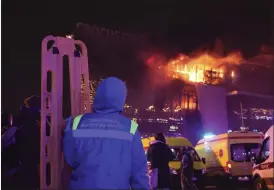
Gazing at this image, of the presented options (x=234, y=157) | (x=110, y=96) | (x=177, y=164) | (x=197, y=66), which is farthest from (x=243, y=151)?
(x=197, y=66)

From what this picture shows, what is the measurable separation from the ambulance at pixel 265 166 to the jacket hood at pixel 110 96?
534 centimetres

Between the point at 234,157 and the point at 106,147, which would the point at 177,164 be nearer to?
the point at 234,157

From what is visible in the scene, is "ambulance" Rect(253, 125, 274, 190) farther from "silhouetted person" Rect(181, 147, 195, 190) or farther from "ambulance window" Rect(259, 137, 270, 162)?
"silhouetted person" Rect(181, 147, 195, 190)

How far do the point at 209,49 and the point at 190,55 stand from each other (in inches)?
64.0

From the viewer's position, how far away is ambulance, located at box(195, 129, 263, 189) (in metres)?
11.7

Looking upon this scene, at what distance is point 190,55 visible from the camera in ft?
92.7

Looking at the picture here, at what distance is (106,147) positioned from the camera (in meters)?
2.33

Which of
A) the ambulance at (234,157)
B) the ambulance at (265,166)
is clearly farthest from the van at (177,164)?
the ambulance at (265,166)

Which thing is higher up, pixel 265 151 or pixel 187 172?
pixel 265 151

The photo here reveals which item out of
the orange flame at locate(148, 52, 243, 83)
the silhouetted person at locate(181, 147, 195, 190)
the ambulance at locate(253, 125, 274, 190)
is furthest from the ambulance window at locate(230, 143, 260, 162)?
the orange flame at locate(148, 52, 243, 83)

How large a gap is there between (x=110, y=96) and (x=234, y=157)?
399 inches

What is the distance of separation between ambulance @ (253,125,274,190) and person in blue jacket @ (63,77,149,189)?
5.28m

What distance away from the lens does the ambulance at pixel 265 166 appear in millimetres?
7230

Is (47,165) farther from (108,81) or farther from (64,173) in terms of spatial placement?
(108,81)
